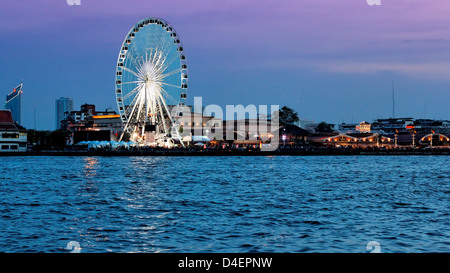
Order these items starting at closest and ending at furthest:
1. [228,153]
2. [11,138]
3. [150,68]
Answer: [150,68]
[228,153]
[11,138]

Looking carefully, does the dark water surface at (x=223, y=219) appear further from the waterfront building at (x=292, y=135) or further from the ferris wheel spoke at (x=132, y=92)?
the waterfront building at (x=292, y=135)

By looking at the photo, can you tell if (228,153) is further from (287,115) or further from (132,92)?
(287,115)

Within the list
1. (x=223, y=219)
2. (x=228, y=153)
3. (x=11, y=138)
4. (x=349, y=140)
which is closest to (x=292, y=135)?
(x=349, y=140)

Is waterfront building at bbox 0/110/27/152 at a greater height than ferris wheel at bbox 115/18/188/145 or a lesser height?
lesser

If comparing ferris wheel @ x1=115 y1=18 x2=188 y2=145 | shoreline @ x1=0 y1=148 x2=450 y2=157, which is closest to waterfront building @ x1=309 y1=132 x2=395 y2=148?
shoreline @ x1=0 y1=148 x2=450 y2=157

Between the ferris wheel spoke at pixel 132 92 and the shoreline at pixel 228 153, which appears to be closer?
the ferris wheel spoke at pixel 132 92

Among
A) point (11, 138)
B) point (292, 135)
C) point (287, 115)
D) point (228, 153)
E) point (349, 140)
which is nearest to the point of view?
point (228, 153)

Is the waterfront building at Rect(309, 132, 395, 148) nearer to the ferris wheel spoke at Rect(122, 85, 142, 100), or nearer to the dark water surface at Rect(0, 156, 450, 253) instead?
the ferris wheel spoke at Rect(122, 85, 142, 100)

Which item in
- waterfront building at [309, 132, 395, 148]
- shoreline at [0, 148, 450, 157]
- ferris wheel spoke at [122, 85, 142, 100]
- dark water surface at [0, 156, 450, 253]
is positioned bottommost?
dark water surface at [0, 156, 450, 253]

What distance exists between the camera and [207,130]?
14450 cm

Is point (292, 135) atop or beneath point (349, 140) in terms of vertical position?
atop

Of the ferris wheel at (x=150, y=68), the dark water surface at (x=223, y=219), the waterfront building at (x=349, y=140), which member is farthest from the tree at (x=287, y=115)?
the dark water surface at (x=223, y=219)

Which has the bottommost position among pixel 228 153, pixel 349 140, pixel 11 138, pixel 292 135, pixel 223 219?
pixel 223 219
